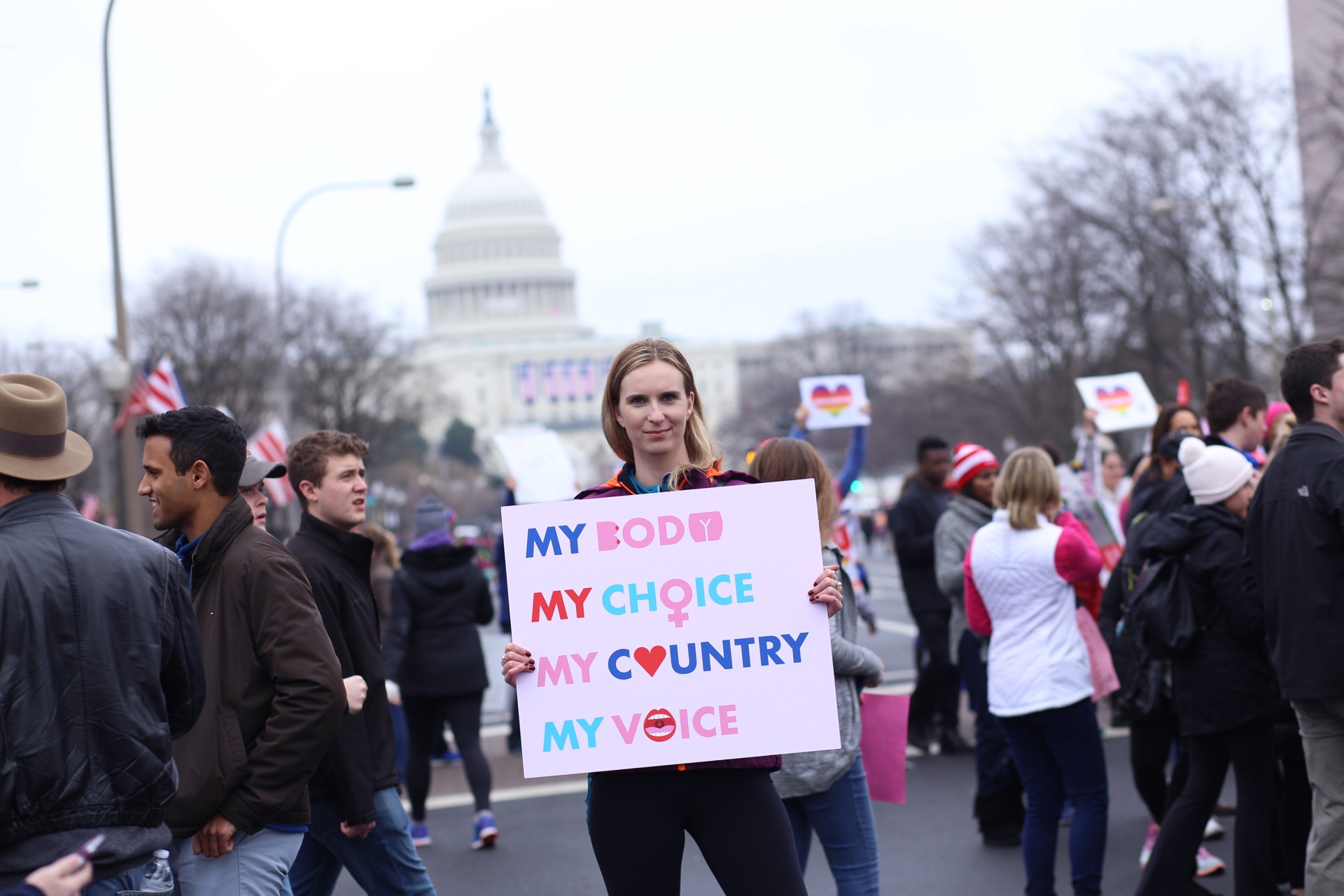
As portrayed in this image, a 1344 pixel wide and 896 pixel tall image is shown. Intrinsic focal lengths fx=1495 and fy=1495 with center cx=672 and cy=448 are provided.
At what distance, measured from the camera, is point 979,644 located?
329 inches

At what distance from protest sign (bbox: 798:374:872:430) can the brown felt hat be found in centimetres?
705

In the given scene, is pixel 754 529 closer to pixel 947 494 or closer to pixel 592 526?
pixel 592 526

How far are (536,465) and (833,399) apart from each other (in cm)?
431

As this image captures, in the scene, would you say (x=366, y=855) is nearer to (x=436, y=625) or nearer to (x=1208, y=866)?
(x=436, y=625)

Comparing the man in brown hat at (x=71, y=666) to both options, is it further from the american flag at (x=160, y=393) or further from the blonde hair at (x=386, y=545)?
the american flag at (x=160, y=393)

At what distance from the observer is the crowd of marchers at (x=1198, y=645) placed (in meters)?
4.90

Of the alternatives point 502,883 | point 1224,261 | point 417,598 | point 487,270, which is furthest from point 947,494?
point 487,270

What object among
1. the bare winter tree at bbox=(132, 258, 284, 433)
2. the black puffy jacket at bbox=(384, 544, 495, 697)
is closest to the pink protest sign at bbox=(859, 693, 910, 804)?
the black puffy jacket at bbox=(384, 544, 495, 697)

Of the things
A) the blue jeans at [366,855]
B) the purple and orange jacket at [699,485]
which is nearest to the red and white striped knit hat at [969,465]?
the blue jeans at [366,855]

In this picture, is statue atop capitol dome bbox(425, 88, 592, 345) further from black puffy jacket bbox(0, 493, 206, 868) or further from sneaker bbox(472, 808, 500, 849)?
black puffy jacket bbox(0, 493, 206, 868)

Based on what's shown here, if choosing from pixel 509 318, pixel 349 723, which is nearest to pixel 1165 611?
pixel 349 723

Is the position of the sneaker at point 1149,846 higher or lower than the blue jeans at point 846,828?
lower

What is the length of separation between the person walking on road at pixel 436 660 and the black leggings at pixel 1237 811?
151 inches

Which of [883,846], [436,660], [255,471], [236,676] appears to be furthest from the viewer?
[436,660]
